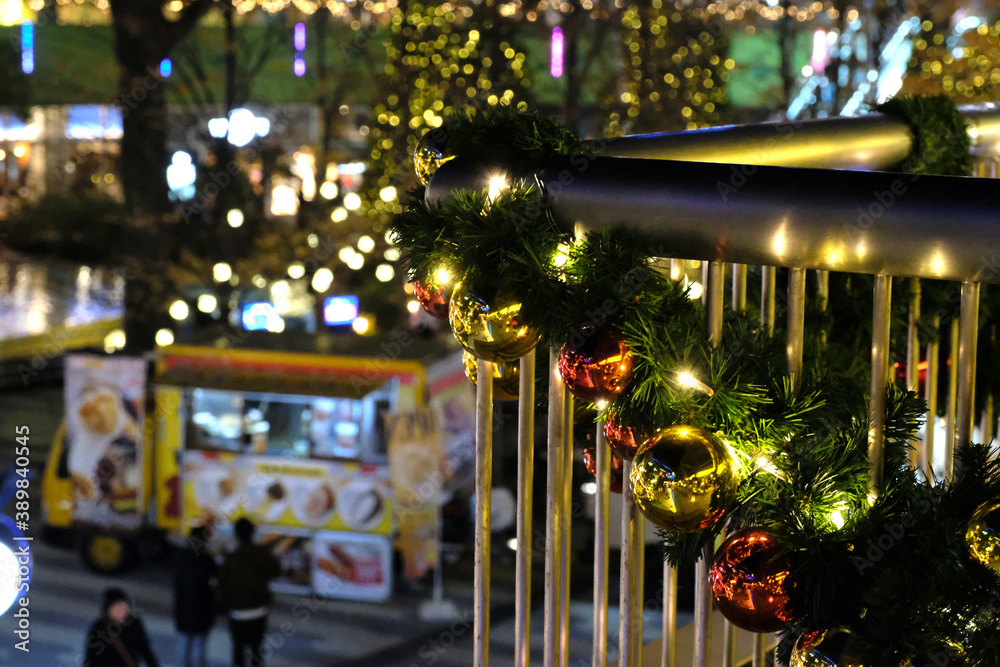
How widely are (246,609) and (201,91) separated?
5855 mm

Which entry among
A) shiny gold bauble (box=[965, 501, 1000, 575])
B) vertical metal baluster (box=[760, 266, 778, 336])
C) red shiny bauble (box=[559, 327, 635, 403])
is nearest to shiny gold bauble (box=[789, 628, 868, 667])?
shiny gold bauble (box=[965, 501, 1000, 575])

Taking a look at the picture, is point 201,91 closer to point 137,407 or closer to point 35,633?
point 137,407

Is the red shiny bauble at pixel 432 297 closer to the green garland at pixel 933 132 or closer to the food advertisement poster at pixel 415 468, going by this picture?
the green garland at pixel 933 132

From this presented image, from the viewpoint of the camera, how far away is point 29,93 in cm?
1093

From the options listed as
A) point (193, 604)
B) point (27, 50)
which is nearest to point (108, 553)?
point (193, 604)

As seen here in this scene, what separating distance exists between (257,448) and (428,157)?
25.9 ft

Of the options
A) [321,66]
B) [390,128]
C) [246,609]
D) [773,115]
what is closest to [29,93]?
[321,66]

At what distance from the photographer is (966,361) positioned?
1.16 metres

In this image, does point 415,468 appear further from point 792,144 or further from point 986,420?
point 792,144

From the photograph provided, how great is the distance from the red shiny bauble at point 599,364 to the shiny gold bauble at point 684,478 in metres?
0.09

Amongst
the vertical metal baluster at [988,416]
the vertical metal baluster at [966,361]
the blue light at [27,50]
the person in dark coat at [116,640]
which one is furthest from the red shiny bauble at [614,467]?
the blue light at [27,50]

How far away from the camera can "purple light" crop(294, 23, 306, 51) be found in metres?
11.5

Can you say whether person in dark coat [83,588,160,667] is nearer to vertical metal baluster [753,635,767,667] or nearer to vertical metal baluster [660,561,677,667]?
vertical metal baluster [660,561,677,667]

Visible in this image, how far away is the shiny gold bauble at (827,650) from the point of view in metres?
1.01
